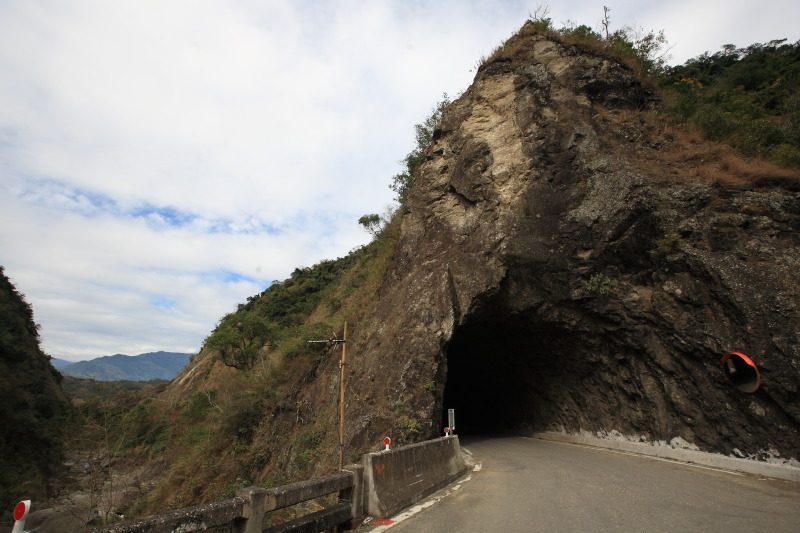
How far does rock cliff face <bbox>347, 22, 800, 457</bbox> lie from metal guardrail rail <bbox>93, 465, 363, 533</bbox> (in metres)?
6.26

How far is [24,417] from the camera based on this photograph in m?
30.1

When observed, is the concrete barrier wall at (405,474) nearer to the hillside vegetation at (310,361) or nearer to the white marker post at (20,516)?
the hillside vegetation at (310,361)

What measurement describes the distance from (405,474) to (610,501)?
328 cm

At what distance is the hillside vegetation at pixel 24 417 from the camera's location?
24.8 meters

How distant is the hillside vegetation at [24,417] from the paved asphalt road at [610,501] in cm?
2537

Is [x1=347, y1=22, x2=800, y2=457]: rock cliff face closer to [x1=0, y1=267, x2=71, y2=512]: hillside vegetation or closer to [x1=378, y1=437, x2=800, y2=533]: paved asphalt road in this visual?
[x1=378, y1=437, x2=800, y2=533]: paved asphalt road

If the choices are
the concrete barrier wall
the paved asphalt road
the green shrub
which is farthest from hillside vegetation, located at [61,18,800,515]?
the green shrub

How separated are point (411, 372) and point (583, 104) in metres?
12.7

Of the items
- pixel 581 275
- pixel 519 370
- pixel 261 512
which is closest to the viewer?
pixel 261 512

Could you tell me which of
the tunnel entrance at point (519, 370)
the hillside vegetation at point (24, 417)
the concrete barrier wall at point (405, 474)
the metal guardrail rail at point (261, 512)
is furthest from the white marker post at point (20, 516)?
the hillside vegetation at point (24, 417)

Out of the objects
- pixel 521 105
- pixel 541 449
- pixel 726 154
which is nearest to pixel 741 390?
pixel 541 449

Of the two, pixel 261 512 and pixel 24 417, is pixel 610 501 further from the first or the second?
pixel 24 417

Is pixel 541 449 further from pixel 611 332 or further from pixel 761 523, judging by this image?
pixel 761 523

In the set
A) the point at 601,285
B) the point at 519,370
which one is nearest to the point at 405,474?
the point at 601,285
